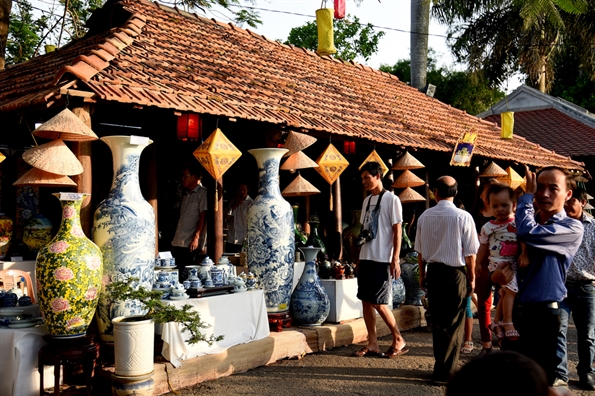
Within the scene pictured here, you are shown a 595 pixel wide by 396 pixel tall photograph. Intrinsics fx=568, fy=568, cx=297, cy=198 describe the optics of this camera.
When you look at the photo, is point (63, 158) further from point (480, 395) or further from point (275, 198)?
point (480, 395)

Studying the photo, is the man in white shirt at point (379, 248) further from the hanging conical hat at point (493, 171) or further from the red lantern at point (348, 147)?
the hanging conical hat at point (493, 171)

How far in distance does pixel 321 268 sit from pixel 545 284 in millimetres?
3373

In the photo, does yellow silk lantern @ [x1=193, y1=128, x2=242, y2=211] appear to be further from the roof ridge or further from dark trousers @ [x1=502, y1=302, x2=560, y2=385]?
dark trousers @ [x1=502, y1=302, x2=560, y2=385]

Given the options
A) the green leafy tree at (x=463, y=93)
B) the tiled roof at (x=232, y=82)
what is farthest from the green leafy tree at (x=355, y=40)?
the tiled roof at (x=232, y=82)

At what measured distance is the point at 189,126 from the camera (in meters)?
6.25

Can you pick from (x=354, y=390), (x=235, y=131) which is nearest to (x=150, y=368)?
(x=354, y=390)

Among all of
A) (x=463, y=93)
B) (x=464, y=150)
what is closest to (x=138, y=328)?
(x=464, y=150)

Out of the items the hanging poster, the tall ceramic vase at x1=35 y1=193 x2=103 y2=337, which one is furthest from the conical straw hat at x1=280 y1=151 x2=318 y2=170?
the hanging poster

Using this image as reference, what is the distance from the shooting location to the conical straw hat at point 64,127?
14.7 ft

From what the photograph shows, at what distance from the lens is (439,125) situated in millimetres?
11047

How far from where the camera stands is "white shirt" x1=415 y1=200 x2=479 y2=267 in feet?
15.4

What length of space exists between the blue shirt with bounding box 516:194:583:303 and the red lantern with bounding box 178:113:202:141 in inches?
150

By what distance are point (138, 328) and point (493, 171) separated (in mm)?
8197

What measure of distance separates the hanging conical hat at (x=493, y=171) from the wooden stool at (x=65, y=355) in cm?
830
